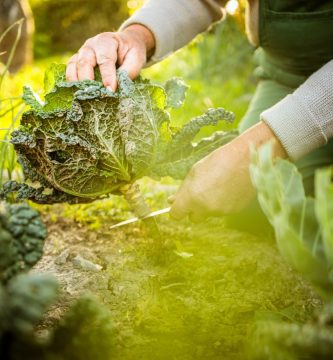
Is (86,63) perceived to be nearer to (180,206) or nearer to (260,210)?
(180,206)

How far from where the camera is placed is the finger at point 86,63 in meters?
1.72

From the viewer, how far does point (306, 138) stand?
166cm

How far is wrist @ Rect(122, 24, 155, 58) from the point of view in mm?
2037

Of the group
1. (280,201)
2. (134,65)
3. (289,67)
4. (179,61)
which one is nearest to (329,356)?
(280,201)

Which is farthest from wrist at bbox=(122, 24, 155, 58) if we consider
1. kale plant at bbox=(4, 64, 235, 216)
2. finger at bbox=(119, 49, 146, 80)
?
kale plant at bbox=(4, 64, 235, 216)

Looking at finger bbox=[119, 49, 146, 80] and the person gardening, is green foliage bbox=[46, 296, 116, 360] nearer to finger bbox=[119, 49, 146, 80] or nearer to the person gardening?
the person gardening

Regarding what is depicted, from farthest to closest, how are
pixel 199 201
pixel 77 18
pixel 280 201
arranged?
pixel 77 18 → pixel 199 201 → pixel 280 201

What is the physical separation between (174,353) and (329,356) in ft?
2.04

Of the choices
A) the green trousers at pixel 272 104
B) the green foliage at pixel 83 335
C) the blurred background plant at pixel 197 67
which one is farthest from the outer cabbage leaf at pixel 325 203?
the blurred background plant at pixel 197 67

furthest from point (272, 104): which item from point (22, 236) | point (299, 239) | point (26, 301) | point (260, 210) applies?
point (26, 301)

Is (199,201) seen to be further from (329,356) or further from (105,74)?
(329,356)

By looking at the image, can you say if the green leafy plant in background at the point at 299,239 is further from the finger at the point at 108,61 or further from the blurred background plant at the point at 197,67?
the blurred background plant at the point at 197,67

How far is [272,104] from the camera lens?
2525 millimetres

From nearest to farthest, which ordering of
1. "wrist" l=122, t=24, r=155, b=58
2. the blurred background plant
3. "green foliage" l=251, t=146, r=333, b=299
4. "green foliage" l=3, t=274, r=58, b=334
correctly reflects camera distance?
"green foliage" l=3, t=274, r=58, b=334 → "green foliage" l=251, t=146, r=333, b=299 → "wrist" l=122, t=24, r=155, b=58 → the blurred background plant
